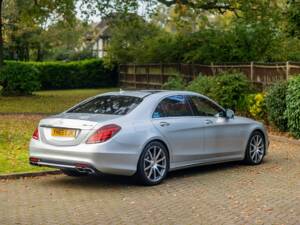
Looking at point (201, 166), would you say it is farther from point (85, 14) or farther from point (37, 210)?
point (85, 14)

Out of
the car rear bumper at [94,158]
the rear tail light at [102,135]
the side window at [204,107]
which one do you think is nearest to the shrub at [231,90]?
the side window at [204,107]

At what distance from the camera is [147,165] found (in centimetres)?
946

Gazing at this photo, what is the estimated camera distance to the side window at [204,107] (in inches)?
425

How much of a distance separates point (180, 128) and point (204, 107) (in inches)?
44.0

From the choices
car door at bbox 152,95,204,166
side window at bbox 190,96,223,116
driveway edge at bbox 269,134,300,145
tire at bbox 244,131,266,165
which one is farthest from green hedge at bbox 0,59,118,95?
car door at bbox 152,95,204,166

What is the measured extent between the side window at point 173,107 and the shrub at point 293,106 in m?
5.01

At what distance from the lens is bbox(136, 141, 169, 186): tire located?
936cm

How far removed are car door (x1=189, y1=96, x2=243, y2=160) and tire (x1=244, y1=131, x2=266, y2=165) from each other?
300 millimetres

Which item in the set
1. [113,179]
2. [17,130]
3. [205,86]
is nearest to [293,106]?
[205,86]

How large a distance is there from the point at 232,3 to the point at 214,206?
72.7 feet

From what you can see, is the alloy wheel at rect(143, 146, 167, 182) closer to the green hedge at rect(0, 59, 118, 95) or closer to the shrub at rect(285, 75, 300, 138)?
the shrub at rect(285, 75, 300, 138)

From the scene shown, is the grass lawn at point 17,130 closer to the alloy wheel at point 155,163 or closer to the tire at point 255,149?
the alloy wheel at point 155,163

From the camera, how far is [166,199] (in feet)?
28.2

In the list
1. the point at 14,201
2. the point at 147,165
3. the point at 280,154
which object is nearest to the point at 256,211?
the point at 147,165
